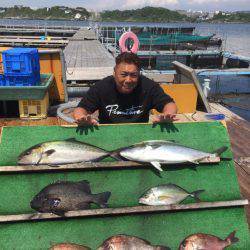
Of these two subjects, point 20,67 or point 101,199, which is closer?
point 101,199

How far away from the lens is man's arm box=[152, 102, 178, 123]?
3.94 metres

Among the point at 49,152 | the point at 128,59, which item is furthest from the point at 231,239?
the point at 128,59

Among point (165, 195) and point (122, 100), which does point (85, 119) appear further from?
point (165, 195)

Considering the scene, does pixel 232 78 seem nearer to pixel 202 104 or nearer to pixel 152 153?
pixel 202 104

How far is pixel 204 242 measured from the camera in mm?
3287

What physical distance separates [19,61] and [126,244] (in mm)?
5917

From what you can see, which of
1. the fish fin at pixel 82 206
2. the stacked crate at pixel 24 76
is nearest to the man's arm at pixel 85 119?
the fish fin at pixel 82 206

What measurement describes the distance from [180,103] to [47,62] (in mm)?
4346

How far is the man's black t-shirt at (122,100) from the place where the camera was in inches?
163

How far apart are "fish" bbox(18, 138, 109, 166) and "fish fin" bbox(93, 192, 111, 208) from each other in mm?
431

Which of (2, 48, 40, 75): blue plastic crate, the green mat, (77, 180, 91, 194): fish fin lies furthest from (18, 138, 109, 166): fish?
(2, 48, 40, 75): blue plastic crate

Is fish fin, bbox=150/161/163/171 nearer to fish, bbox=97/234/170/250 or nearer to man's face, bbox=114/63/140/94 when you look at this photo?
fish, bbox=97/234/170/250

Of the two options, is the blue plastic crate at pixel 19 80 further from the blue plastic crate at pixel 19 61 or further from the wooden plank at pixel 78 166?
the wooden plank at pixel 78 166

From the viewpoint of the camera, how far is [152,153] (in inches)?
139
